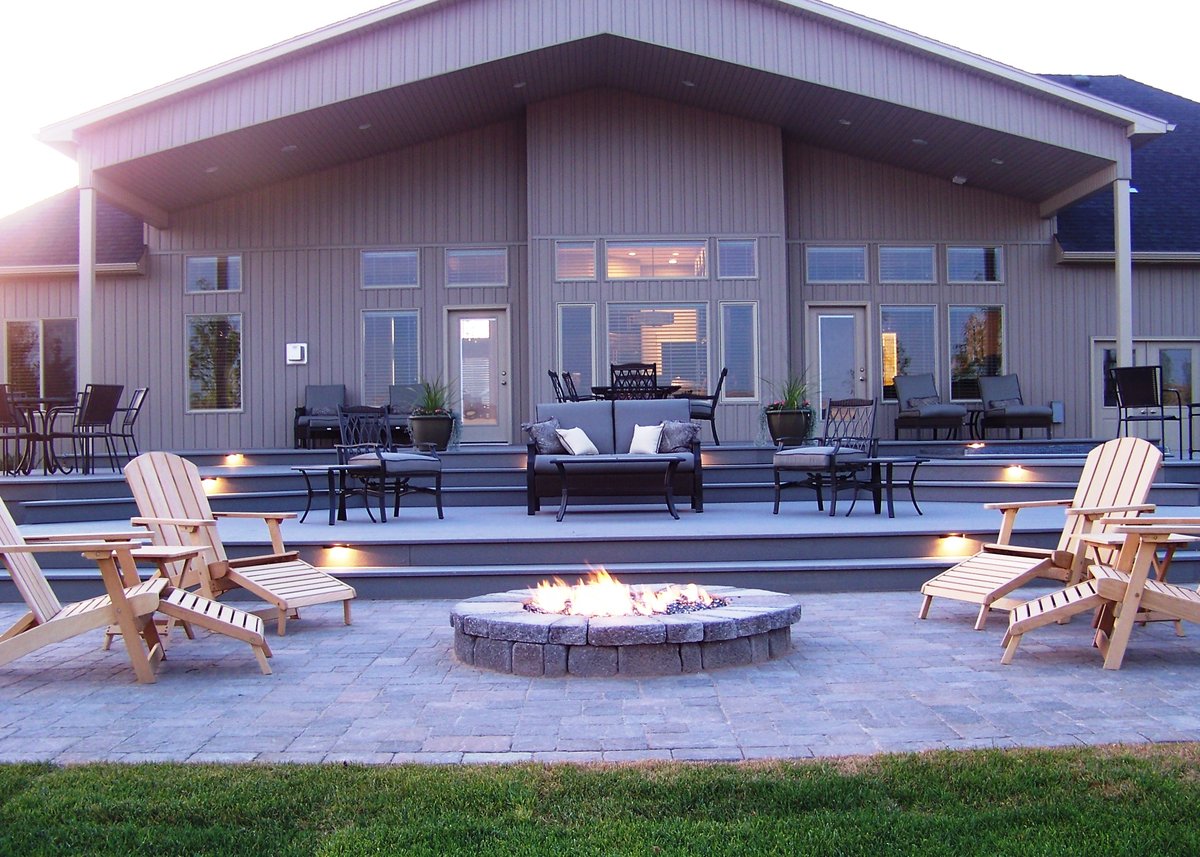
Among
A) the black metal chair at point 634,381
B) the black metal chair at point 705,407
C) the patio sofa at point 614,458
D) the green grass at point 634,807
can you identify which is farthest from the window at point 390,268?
the green grass at point 634,807

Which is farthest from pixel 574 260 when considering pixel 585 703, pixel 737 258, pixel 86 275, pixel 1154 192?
pixel 585 703

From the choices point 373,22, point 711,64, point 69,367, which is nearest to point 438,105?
point 373,22

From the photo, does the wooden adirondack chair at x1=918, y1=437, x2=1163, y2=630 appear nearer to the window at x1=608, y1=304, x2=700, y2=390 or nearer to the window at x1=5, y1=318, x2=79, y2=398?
the window at x1=608, y1=304, x2=700, y2=390

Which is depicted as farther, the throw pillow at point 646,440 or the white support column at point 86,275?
the white support column at point 86,275

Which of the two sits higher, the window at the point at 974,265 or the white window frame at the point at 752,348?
the window at the point at 974,265

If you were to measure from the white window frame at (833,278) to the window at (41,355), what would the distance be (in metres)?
9.64

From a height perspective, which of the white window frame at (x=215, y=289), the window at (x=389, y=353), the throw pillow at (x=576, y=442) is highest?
the white window frame at (x=215, y=289)

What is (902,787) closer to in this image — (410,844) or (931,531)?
(410,844)

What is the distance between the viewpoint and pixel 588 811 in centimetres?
241

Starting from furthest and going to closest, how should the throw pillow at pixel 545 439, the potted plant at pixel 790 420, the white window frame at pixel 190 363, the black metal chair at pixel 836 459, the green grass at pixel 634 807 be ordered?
the white window frame at pixel 190 363
the potted plant at pixel 790 420
the throw pillow at pixel 545 439
the black metal chair at pixel 836 459
the green grass at pixel 634 807

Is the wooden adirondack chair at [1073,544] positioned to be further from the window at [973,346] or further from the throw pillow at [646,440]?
the window at [973,346]

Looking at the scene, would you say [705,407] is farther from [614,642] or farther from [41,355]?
[41,355]

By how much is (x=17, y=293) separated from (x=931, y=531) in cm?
1213

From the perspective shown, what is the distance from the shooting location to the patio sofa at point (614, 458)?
7.74 meters
